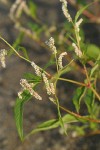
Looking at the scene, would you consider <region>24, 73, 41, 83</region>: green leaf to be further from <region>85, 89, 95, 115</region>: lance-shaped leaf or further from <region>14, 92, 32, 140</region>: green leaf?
<region>85, 89, 95, 115</region>: lance-shaped leaf

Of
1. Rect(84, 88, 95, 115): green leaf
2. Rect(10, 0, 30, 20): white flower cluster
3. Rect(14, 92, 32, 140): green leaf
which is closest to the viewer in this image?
Rect(14, 92, 32, 140): green leaf

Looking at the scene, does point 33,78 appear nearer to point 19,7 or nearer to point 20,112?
point 20,112

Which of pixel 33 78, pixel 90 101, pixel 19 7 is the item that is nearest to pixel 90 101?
pixel 90 101

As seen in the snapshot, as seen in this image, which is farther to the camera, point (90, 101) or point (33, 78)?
point (90, 101)

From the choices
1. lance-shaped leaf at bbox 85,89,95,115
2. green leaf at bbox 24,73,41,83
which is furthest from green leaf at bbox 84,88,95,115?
green leaf at bbox 24,73,41,83

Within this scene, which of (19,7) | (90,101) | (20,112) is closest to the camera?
(20,112)

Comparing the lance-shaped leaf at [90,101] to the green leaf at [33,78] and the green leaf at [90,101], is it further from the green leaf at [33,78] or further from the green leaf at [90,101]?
the green leaf at [33,78]

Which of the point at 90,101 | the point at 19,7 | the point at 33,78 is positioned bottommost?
the point at 90,101

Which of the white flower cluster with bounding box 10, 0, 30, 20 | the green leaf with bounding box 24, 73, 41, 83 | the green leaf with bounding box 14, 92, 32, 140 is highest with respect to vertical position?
the white flower cluster with bounding box 10, 0, 30, 20

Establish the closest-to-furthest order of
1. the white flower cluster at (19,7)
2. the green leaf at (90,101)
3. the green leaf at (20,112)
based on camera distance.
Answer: the green leaf at (20,112)
the green leaf at (90,101)
the white flower cluster at (19,7)

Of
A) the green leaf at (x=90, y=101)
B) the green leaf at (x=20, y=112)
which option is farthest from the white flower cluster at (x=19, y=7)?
the green leaf at (x=20, y=112)

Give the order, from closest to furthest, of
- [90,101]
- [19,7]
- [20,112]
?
[20,112], [90,101], [19,7]
